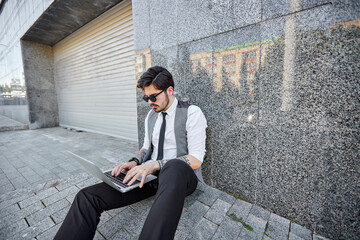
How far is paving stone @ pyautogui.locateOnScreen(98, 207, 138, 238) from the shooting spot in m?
1.66

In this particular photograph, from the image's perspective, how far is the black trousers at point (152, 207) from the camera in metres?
1.14

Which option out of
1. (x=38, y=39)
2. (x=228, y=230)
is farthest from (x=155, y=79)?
(x=38, y=39)

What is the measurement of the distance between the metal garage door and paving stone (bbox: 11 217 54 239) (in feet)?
12.3

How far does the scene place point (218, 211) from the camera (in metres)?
1.93

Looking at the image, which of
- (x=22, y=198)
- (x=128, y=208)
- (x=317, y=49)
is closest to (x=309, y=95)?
(x=317, y=49)

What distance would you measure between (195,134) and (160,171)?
0.59 m

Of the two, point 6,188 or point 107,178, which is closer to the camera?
point 107,178

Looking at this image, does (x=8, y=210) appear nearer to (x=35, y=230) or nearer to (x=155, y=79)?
(x=35, y=230)

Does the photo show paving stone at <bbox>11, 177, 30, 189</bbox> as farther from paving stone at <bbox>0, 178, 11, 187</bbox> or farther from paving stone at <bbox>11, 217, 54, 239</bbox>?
paving stone at <bbox>11, 217, 54, 239</bbox>

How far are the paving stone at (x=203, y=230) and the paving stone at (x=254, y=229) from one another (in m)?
0.28

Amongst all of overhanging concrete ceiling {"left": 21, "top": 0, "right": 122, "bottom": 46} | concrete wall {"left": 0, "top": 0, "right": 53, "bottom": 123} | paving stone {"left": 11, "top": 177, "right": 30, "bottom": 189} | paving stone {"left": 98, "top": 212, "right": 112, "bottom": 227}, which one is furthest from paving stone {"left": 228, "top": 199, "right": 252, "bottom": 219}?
concrete wall {"left": 0, "top": 0, "right": 53, "bottom": 123}

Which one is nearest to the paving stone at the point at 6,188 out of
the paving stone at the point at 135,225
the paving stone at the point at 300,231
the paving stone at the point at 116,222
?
the paving stone at the point at 116,222

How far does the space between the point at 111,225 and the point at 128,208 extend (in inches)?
10.8

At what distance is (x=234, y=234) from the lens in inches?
63.9
